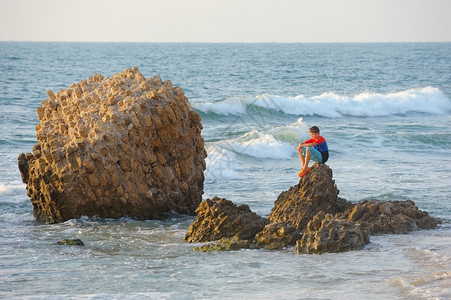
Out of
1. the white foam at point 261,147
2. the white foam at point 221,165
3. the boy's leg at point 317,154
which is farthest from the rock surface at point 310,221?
the white foam at point 261,147

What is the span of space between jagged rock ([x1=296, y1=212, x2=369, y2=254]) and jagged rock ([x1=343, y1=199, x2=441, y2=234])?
2.18 feet

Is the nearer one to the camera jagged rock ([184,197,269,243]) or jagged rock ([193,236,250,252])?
jagged rock ([193,236,250,252])

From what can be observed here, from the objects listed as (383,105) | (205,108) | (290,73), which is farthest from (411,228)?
(290,73)

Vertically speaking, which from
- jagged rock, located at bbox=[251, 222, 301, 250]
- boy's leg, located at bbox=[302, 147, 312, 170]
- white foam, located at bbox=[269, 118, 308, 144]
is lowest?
white foam, located at bbox=[269, 118, 308, 144]

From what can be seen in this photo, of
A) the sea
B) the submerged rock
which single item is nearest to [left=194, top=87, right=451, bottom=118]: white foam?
the sea

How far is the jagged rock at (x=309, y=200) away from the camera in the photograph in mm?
10320

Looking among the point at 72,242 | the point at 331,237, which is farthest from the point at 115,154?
the point at 331,237

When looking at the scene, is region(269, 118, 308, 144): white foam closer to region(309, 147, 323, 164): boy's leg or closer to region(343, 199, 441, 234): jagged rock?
region(309, 147, 323, 164): boy's leg

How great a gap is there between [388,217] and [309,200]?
1.20m

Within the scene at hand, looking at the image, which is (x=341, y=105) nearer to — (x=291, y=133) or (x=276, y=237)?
(x=291, y=133)

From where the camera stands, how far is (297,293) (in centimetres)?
761

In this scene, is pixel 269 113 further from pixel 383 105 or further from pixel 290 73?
pixel 290 73

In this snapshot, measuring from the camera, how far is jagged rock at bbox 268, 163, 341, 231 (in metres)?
10.3

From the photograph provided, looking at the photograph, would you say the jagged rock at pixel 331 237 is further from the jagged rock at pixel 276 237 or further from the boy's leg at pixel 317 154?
the boy's leg at pixel 317 154
